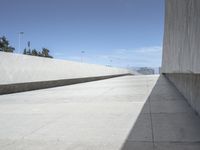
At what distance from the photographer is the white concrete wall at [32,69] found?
998 centimetres

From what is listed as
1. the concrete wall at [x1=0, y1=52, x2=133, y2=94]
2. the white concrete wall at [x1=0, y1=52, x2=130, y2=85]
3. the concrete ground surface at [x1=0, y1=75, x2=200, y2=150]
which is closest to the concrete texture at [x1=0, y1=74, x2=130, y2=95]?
the concrete wall at [x1=0, y1=52, x2=133, y2=94]

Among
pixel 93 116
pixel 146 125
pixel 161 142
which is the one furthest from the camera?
pixel 93 116

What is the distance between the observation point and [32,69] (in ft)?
38.9

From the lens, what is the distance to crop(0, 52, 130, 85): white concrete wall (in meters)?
9.98

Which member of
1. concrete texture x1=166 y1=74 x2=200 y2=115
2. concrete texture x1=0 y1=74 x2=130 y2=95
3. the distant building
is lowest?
the distant building

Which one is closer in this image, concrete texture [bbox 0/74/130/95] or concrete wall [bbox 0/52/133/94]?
concrete wall [bbox 0/52/133/94]

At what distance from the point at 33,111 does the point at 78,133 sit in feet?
8.26

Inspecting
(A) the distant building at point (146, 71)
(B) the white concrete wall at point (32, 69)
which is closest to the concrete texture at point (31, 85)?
(B) the white concrete wall at point (32, 69)

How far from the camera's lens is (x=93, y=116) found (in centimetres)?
531

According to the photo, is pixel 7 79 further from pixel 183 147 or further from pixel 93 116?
pixel 183 147

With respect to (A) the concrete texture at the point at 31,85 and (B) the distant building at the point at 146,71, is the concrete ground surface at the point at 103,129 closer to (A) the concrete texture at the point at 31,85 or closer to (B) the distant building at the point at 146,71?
(A) the concrete texture at the point at 31,85

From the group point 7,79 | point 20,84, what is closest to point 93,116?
point 7,79

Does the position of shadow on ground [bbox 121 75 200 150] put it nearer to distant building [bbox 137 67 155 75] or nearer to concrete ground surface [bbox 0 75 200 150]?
concrete ground surface [bbox 0 75 200 150]

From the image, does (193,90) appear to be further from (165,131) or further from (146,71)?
(146,71)
